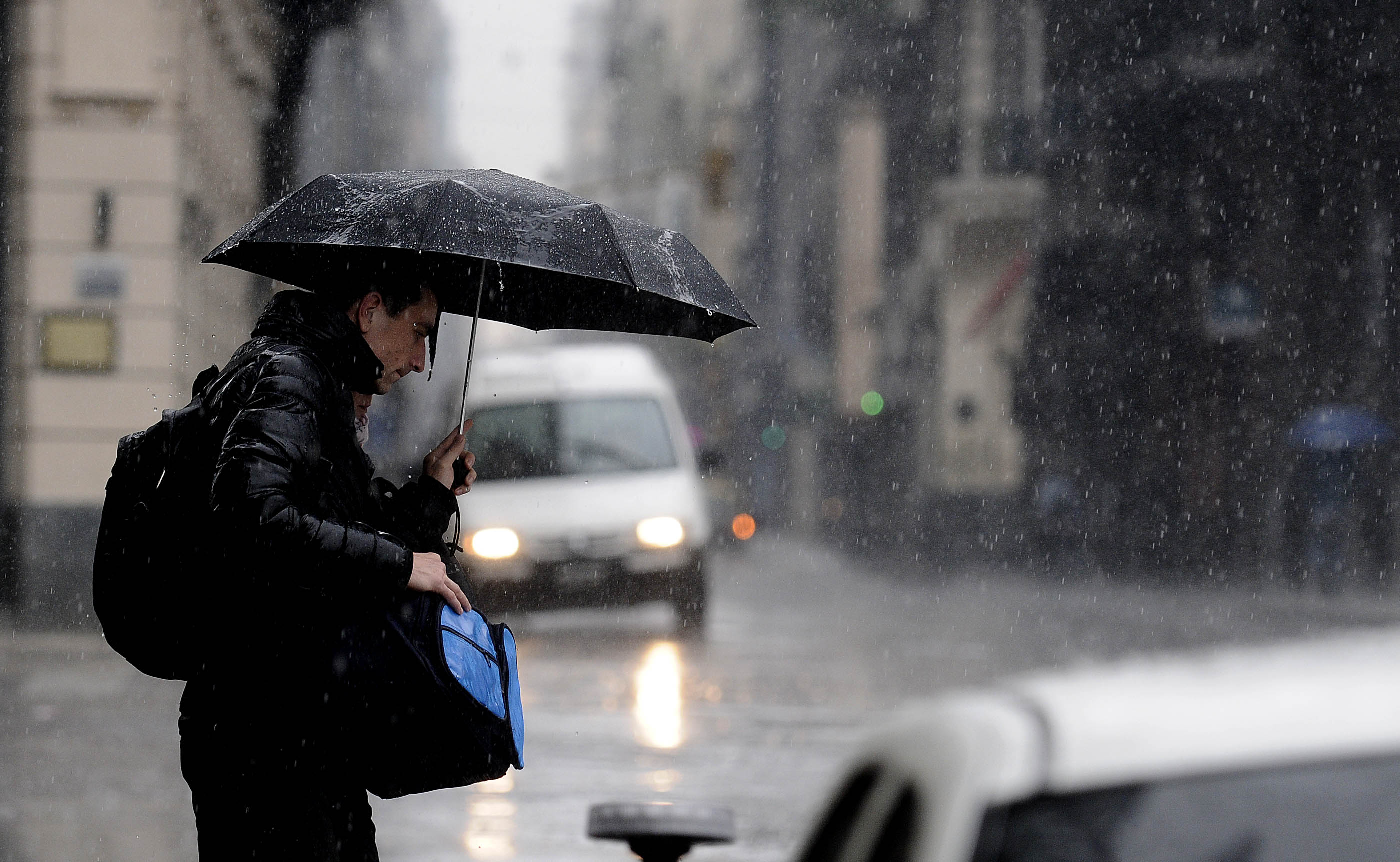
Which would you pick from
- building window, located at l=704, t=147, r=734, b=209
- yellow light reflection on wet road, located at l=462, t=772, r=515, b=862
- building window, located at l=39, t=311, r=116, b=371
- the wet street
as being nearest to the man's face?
yellow light reflection on wet road, located at l=462, t=772, r=515, b=862

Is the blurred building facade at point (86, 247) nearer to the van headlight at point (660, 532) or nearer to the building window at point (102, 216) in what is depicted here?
the building window at point (102, 216)

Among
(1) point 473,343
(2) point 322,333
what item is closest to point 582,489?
(1) point 473,343

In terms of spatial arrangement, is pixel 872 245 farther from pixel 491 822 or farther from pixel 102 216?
pixel 491 822

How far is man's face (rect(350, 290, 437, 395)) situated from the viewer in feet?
10.7

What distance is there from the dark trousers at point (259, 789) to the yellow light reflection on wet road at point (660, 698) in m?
5.69

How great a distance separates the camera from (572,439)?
15305 millimetres

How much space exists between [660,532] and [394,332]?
1100cm

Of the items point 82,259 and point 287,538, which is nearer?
point 287,538

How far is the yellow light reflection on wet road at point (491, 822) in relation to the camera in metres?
6.33

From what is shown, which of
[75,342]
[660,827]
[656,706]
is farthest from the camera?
[75,342]

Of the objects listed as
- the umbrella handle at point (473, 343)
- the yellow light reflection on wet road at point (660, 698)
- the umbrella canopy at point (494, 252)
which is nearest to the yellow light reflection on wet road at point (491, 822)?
the yellow light reflection on wet road at point (660, 698)

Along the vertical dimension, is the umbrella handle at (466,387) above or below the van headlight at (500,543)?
above

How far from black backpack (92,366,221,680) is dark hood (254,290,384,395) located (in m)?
0.25

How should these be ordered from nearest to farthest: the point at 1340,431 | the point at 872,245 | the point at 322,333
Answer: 1. the point at 322,333
2. the point at 1340,431
3. the point at 872,245
